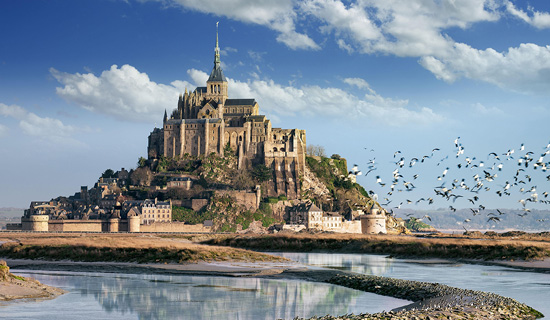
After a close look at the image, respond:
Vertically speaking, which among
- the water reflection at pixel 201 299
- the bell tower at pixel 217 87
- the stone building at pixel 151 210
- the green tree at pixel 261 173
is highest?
the bell tower at pixel 217 87

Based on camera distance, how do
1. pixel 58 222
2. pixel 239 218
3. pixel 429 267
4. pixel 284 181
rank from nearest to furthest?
pixel 429 267 → pixel 58 222 → pixel 239 218 → pixel 284 181

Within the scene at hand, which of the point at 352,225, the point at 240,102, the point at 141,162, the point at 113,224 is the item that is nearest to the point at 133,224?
the point at 113,224

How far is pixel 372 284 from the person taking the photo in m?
29.4

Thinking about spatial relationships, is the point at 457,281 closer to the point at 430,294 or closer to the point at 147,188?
the point at 430,294

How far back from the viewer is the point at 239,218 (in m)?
112

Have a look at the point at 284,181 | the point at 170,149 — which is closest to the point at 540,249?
the point at 284,181

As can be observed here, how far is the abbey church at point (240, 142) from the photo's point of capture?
122m

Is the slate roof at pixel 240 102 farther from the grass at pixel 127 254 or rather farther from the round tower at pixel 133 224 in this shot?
the grass at pixel 127 254

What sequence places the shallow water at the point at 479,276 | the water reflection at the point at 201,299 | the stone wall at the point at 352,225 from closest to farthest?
the water reflection at the point at 201,299 < the shallow water at the point at 479,276 < the stone wall at the point at 352,225

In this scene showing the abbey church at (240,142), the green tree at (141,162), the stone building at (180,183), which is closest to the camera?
the stone building at (180,183)

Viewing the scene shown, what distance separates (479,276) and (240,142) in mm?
89668

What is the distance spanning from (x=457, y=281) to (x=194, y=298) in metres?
13.1

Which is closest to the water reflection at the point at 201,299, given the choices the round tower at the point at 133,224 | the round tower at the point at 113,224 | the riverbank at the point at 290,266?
the riverbank at the point at 290,266

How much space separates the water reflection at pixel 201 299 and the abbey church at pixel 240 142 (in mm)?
89248
